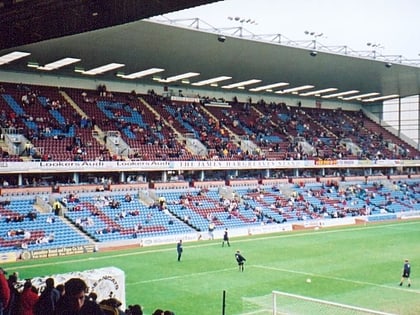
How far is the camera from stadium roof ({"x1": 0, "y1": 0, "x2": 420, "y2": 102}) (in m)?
36.6

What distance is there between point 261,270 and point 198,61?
2119 centimetres

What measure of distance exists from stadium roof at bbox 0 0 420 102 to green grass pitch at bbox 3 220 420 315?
12.8 metres

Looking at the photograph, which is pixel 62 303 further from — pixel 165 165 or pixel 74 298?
pixel 165 165

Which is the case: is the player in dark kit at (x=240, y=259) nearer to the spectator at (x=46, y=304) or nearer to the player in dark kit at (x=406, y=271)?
the player in dark kit at (x=406, y=271)

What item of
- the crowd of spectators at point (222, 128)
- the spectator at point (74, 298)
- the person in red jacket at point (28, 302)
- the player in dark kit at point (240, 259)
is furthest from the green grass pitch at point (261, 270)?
the spectator at point (74, 298)

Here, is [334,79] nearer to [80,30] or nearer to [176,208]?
[176,208]

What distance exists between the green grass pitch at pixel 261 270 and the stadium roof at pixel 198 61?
12809mm

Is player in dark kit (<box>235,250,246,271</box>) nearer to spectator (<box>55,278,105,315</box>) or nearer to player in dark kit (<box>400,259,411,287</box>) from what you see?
player in dark kit (<box>400,259,411,287</box>)

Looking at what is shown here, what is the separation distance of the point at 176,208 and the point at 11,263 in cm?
1626

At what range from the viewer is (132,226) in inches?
1582

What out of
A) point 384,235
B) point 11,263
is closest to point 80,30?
point 11,263

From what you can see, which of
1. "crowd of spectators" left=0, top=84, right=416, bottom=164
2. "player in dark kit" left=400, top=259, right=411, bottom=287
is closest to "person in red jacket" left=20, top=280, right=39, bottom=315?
"player in dark kit" left=400, top=259, right=411, bottom=287

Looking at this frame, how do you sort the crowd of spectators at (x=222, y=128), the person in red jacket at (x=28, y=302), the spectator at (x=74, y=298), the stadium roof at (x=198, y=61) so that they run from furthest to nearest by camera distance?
the crowd of spectators at (x=222, y=128) → the stadium roof at (x=198, y=61) → the person in red jacket at (x=28, y=302) → the spectator at (x=74, y=298)

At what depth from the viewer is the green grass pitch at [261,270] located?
71.9 feet
